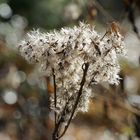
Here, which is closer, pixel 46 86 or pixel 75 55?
pixel 75 55

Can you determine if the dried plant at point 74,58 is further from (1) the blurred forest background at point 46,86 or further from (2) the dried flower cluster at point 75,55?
(1) the blurred forest background at point 46,86

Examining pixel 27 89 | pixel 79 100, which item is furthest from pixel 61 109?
pixel 27 89

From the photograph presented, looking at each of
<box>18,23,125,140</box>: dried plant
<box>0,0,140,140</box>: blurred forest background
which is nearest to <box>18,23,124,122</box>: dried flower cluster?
<box>18,23,125,140</box>: dried plant

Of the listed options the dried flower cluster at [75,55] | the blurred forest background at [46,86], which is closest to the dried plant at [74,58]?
the dried flower cluster at [75,55]

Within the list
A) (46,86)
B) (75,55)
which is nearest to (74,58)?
(75,55)

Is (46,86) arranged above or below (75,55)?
above

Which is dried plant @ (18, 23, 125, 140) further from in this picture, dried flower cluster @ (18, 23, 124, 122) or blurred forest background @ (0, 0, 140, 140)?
blurred forest background @ (0, 0, 140, 140)

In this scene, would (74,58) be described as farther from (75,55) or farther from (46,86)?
(46,86)
